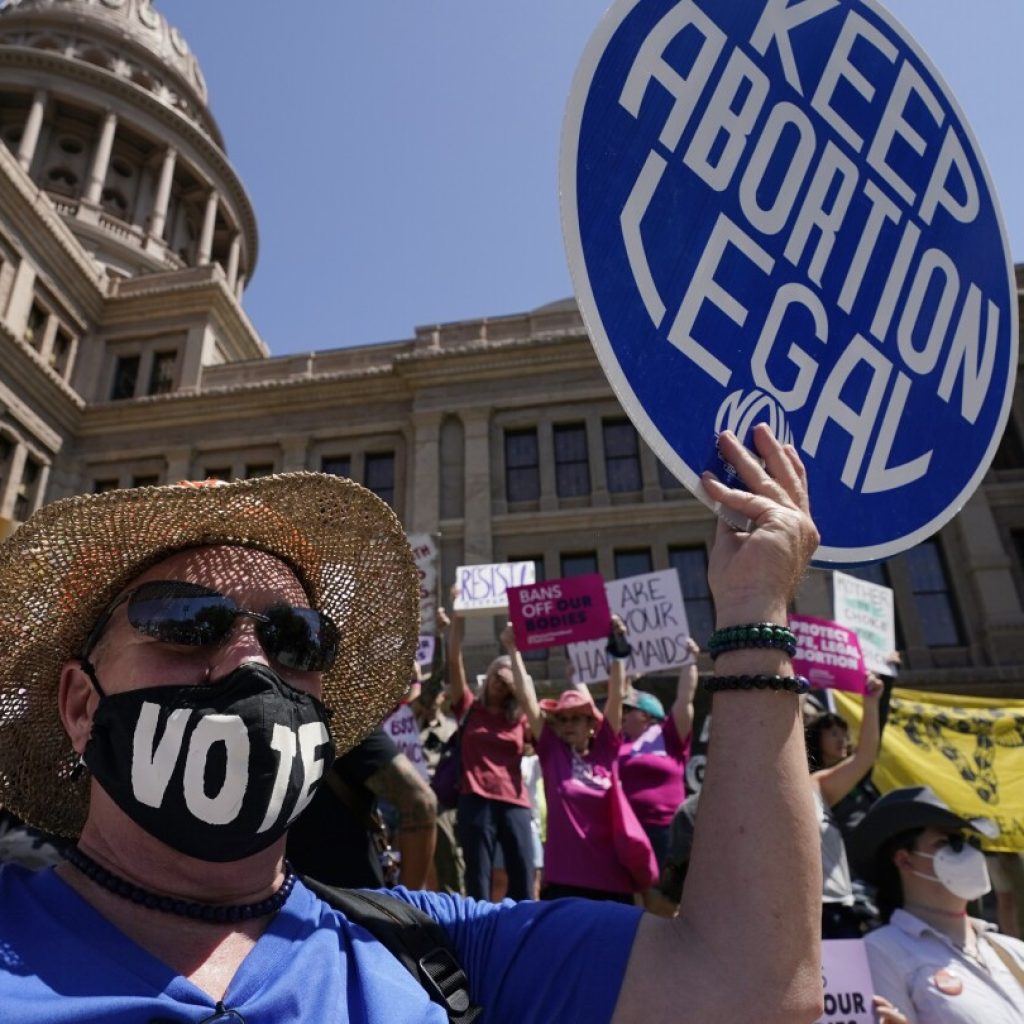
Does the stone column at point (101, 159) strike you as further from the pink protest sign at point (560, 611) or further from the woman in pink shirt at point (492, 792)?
the woman in pink shirt at point (492, 792)

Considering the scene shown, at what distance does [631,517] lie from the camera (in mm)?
20125

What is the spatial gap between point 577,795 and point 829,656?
417 cm

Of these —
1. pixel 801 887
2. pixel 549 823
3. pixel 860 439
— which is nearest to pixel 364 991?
pixel 801 887

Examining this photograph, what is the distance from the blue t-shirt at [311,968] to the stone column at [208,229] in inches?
1506

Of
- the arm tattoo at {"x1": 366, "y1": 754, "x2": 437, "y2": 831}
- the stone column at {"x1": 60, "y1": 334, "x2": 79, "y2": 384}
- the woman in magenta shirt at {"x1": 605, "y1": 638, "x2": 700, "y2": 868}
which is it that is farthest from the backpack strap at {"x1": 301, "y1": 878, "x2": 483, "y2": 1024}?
the stone column at {"x1": 60, "y1": 334, "x2": 79, "y2": 384}

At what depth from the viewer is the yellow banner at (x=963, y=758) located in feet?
24.0

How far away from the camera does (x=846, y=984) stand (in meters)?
2.42

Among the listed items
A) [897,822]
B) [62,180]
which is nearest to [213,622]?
[897,822]

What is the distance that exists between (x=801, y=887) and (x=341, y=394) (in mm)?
22596

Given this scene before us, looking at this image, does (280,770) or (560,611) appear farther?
(560,611)

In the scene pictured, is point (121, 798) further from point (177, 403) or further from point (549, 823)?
point (177, 403)

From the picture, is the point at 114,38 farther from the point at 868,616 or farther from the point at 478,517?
the point at 868,616

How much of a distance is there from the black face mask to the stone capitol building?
1690 cm

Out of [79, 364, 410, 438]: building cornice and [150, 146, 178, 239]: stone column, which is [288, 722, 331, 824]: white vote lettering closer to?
[79, 364, 410, 438]: building cornice
